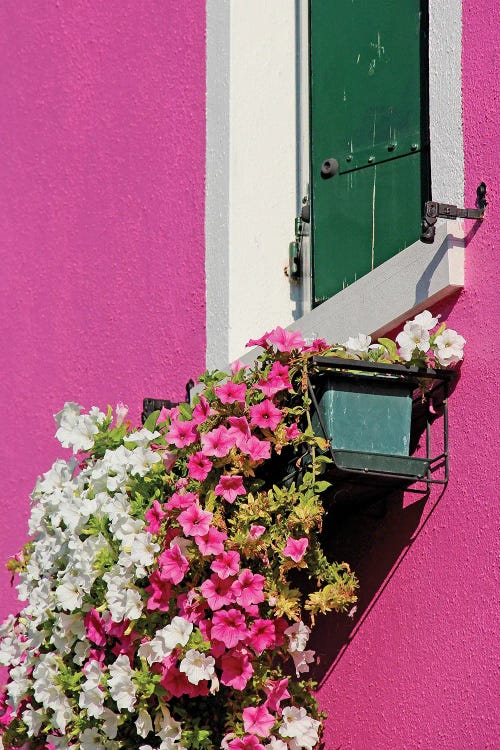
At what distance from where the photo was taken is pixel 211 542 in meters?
3.52

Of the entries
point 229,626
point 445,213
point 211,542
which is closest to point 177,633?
point 229,626

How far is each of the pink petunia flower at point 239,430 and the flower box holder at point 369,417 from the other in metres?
→ 0.17

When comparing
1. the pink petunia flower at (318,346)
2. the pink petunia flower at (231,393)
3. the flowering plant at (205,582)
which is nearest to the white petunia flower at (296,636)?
the flowering plant at (205,582)

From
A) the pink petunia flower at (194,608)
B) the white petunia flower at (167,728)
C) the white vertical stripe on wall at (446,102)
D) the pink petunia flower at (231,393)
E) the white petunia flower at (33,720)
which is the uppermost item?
the white vertical stripe on wall at (446,102)

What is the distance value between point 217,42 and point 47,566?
1947mm

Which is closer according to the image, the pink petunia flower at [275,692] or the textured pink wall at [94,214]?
the pink petunia flower at [275,692]

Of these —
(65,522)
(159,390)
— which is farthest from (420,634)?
(159,390)

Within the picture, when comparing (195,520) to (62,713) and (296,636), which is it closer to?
(296,636)

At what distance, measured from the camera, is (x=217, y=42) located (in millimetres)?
4949

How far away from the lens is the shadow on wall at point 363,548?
3.79 m

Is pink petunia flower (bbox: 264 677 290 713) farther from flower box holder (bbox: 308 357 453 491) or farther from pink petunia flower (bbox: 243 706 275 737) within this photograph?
flower box holder (bbox: 308 357 453 491)

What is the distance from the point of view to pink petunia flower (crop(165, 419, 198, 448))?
146 inches

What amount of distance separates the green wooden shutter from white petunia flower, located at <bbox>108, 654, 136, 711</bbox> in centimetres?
141

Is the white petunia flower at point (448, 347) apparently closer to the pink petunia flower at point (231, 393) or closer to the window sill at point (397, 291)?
the window sill at point (397, 291)
